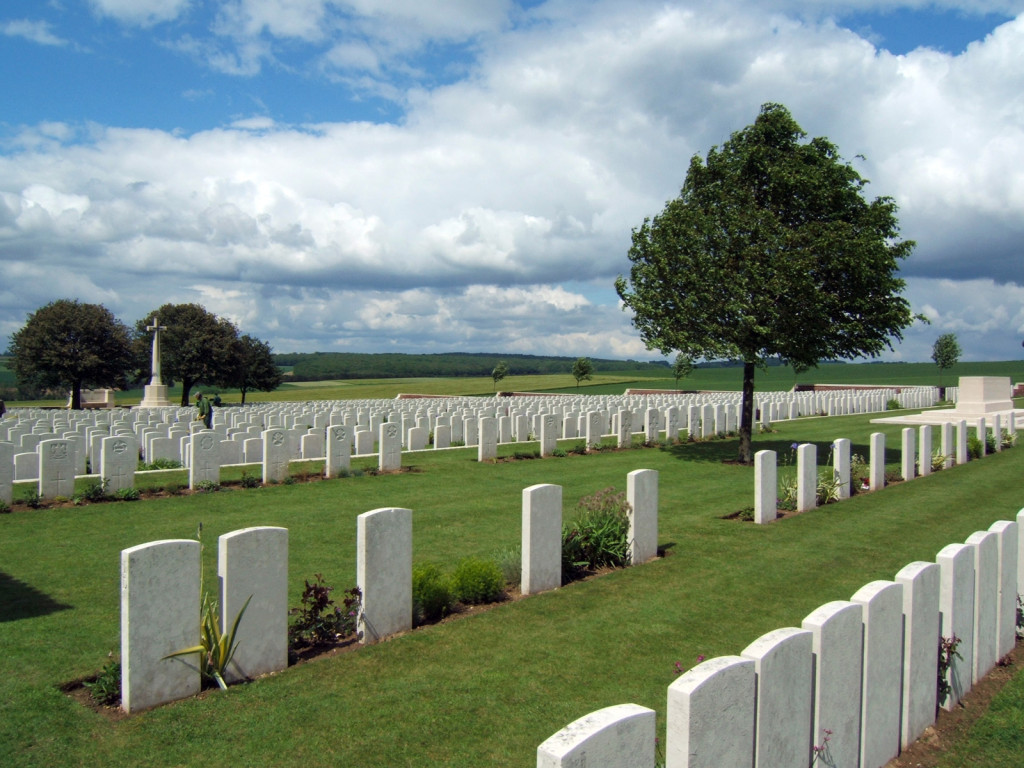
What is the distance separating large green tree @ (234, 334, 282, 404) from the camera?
5556 centimetres

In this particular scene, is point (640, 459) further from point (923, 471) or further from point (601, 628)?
point (601, 628)

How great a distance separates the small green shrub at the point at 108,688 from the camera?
4957 mm

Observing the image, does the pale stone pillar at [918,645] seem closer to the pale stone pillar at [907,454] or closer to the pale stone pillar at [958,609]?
the pale stone pillar at [958,609]

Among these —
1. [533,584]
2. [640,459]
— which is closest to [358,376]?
[640,459]

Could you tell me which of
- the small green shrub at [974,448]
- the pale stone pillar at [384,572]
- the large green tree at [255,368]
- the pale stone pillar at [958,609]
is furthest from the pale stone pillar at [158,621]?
the large green tree at [255,368]

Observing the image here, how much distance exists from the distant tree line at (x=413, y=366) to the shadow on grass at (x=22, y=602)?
360 ft

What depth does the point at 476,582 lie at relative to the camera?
7094mm

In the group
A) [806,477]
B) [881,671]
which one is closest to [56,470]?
[806,477]

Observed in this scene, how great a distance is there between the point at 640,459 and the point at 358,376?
106m

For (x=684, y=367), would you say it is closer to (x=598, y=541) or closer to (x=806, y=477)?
(x=806, y=477)

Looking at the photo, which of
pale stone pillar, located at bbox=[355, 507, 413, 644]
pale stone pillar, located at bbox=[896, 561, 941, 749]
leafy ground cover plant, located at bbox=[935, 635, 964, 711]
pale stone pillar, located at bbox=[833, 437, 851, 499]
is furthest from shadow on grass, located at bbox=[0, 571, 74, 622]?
pale stone pillar, located at bbox=[833, 437, 851, 499]

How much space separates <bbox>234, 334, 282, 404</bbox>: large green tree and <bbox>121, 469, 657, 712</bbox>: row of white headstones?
172 ft

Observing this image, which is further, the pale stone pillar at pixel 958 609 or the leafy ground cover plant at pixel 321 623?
the leafy ground cover plant at pixel 321 623

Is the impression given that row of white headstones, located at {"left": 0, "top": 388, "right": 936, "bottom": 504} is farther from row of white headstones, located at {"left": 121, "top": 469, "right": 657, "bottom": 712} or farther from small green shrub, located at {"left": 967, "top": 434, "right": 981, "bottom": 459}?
row of white headstones, located at {"left": 121, "top": 469, "right": 657, "bottom": 712}
